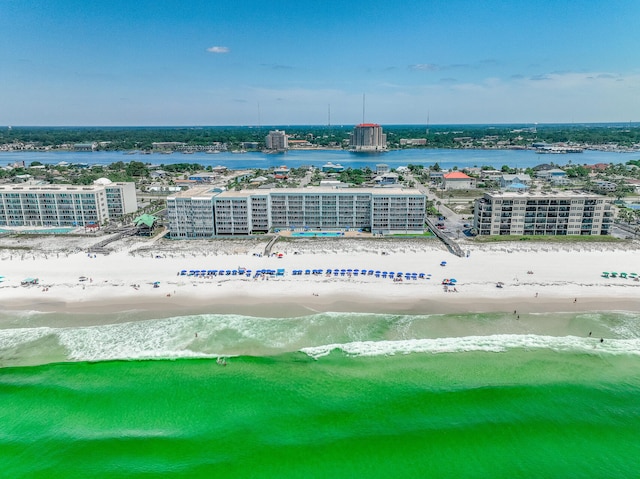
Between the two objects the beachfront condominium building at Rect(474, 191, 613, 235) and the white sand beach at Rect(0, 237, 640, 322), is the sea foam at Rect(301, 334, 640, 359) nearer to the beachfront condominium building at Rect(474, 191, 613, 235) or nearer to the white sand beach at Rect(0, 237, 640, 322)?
the white sand beach at Rect(0, 237, 640, 322)

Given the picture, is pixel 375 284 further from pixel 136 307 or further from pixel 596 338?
pixel 136 307

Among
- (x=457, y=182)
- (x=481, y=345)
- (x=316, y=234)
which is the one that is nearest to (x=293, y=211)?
(x=316, y=234)

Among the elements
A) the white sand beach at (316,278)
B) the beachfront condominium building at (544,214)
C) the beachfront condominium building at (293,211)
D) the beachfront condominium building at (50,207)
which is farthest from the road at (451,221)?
the beachfront condominium building at (50,207)

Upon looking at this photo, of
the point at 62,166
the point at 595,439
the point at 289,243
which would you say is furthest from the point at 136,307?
the point at 62,166

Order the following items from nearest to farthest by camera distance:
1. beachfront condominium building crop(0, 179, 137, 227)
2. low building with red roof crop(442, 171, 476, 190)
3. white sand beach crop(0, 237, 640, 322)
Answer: white sand beach crop(0, 237, 640, 322) → beachfront condominium building crop(0, 179, 137, 227) → low building with red roof crop(442, 171, 476, 190)

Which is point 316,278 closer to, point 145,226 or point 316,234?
point 316,234

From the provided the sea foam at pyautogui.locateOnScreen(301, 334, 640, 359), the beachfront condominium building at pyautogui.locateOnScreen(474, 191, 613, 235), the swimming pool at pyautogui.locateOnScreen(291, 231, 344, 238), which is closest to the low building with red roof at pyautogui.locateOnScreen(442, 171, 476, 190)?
the beachfront condominium building at pyautogui.locateOnScreen(474, 191, 613, 235)
